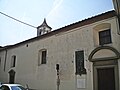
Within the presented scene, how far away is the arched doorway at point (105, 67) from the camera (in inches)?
445

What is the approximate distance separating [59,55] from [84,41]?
2.87 m

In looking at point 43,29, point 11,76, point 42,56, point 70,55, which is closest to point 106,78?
point 70,55

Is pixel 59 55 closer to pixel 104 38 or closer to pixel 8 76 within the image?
pixel 104 38

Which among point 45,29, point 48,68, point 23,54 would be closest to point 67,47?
point 48,68

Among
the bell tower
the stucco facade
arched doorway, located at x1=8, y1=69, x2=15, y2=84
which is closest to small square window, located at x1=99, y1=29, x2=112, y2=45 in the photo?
the stucco facade

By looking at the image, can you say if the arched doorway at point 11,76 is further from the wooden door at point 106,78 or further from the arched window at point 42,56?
the wooden door at point 106,78

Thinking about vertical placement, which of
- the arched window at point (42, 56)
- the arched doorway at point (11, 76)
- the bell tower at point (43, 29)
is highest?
the bell tower at point (43, 29)

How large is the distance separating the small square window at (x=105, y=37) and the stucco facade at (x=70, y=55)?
9.5 inches

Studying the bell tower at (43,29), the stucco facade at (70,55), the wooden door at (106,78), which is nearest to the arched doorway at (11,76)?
the stucco facade at (70,55)

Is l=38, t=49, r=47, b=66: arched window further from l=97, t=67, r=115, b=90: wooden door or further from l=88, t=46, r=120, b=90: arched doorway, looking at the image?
l=97, t=67, r=115, b=90: wooden door

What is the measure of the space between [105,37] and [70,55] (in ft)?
10.5

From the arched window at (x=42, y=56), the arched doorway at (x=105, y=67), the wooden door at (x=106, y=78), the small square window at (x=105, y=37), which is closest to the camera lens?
the arched doorway at (x=105, y=67)

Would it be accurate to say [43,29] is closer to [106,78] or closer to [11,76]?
[11,76]

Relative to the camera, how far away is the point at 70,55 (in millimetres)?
14164
